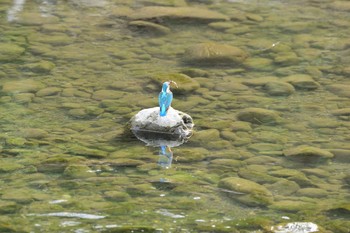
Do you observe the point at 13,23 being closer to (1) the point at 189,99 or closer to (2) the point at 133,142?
(1) the point at 189,99

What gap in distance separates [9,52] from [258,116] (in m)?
2.35

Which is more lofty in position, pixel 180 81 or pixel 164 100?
pixel 164 100

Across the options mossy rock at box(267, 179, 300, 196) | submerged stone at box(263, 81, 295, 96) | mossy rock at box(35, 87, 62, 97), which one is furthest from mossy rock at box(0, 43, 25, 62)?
mossy rock at box(267, 179, 300, 196)

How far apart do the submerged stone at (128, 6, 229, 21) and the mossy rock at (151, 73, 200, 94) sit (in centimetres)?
176

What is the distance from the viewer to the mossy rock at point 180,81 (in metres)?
6.89

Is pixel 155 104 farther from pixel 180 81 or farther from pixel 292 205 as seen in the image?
pixel 292 205

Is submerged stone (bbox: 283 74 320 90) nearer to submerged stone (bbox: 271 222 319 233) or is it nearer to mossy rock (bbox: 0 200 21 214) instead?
submerged stone (bbox: 271 222 319 233)

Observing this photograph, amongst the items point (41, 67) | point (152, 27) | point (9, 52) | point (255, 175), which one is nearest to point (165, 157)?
point (255, 175)

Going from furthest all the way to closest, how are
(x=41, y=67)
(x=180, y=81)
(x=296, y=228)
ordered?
(x=41, y=67), (x=180, y=81), (x=296, y=228)

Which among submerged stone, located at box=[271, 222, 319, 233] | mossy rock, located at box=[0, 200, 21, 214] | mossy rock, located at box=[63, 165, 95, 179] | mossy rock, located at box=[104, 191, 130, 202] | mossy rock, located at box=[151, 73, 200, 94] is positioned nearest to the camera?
submerged stone, located at box=[271, 222, 319, 233]

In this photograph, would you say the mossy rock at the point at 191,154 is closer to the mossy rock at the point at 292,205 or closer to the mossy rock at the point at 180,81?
the mossy rock at the point at 292,205

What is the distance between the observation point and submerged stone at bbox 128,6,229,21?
8.85m

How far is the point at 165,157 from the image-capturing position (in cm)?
568

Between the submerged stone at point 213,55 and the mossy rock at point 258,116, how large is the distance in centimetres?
121
